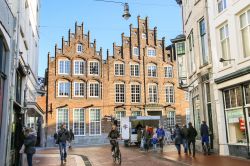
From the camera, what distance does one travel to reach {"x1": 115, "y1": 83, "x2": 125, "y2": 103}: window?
136 feet

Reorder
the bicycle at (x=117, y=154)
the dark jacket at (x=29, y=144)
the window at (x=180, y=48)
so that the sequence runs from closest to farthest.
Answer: the dark jacket at (x=29, y=144) < the bicycle at (x=117, y=154) < the window at (x=180, y=48)

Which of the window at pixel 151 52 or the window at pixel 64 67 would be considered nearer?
the window at pixel 64 67

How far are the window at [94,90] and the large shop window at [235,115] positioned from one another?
25905 millimetres

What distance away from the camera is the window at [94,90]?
4041 cm

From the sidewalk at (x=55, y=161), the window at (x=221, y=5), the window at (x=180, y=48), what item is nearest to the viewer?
the sidewalk at (x=55, y=161)

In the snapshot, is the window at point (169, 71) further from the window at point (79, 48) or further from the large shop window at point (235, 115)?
the large shop window at point (235, 115)

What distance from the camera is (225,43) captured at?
15984 mm

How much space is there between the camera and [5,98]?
32.5 ft

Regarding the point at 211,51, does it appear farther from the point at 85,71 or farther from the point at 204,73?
the point at 85,71

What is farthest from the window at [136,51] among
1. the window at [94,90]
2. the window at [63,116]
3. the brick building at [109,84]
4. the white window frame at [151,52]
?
the window at [63,116]

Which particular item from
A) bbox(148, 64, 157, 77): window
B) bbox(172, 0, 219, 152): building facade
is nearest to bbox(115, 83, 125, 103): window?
bbox(148, 64, 157, 77): window

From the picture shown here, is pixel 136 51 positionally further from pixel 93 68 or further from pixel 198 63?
pixel 198 63

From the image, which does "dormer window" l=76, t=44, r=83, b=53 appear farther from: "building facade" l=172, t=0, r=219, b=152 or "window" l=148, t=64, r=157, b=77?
"building facade" l=172, t=0, r=219, b=152

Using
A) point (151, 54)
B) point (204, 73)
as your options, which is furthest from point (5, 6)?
point (151, 54)
